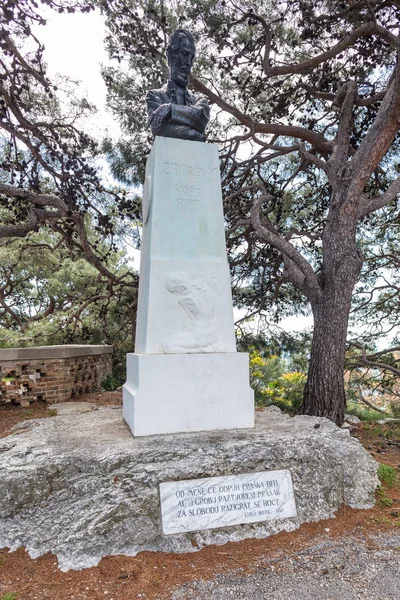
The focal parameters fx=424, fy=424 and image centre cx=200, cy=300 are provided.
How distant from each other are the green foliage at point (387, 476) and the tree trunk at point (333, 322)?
141cm

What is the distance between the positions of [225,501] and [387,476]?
1735mm

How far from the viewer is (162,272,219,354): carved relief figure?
11.1ft

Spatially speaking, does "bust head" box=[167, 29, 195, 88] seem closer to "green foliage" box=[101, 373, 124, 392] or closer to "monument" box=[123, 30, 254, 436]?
"monument" box=[123, 30, 254, 436]

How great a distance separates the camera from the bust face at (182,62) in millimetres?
3797

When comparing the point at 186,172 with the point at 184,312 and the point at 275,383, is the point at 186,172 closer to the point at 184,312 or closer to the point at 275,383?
the point at 184,312

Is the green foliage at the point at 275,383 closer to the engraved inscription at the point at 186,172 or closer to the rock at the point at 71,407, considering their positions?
the rock at the point at 71,407

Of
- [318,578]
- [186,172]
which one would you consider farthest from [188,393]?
[186,172]

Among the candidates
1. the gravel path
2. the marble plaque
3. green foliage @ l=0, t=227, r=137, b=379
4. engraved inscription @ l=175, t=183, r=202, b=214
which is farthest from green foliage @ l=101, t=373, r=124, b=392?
the gravel path

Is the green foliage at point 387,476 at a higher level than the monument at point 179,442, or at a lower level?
lower

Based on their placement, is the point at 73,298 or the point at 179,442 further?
the point at 73,298

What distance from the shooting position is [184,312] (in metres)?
3.44

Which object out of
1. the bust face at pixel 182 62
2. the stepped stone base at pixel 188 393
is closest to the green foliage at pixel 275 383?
the stepped stone base at pixel 188 393

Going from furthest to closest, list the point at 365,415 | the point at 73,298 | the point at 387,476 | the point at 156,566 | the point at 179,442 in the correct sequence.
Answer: the point at 73,298
the point at 365,415
the point at 387,476
the point at 179,442
the point at 156,566

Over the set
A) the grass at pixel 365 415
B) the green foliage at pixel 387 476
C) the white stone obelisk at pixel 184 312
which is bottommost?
the green foliage at pixel 387 476
